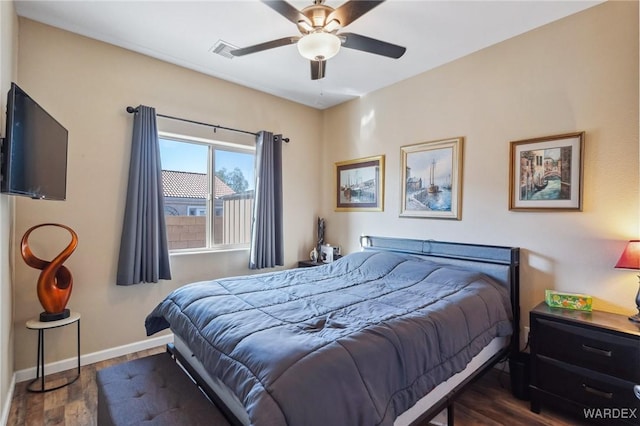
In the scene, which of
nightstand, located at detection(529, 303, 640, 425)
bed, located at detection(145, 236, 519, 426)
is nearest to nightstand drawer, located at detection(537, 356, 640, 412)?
nightstand, located at detection(529, 303, 640, 425)

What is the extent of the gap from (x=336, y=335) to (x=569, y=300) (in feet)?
6.18

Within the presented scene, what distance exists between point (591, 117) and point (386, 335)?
7.46 feet

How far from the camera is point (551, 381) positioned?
2.07 meters

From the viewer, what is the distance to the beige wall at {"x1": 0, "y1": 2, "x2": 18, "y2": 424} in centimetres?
185

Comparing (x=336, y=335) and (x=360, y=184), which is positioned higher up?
(x=360, y=184)

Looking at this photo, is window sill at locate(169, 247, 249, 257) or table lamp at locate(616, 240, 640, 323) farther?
window sill at locate(169, 247, 249, 257)

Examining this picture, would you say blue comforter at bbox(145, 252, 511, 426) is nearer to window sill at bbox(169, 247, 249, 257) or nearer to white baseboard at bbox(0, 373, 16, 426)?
white baseboard at bbox(0, 373, 16, 426)

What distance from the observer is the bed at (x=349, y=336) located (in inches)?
47.8

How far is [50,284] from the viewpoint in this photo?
234 cm

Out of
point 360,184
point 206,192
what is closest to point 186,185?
point 206,192

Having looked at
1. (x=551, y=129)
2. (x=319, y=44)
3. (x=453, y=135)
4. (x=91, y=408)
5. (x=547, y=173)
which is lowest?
(x=91, y=408)

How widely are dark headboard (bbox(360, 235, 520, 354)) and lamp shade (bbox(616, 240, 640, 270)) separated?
670 mm

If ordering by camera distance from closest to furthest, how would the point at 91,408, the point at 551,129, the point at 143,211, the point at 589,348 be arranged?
the point at 589,348
the point at 91,408
the point at 551,129
the point at 143,211

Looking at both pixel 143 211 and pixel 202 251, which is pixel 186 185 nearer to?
pixel 143 211
